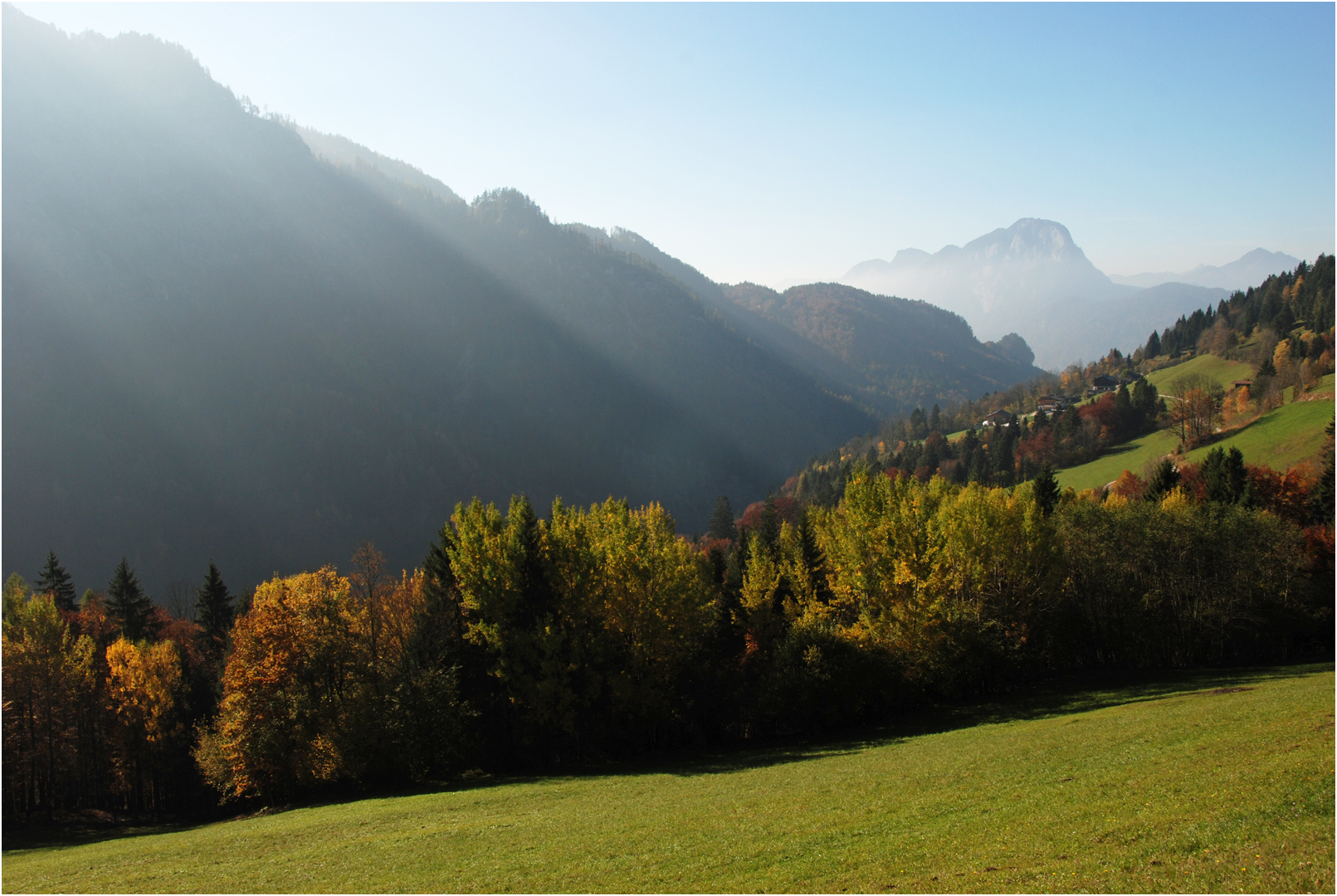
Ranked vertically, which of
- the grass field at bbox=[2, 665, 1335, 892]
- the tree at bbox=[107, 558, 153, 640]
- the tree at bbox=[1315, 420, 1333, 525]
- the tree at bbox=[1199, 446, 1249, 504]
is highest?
the tree at bbox=[107, 558, 153, 640]

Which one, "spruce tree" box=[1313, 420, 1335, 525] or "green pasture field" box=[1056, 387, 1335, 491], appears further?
"green pasture field" box=[1056, 387, 1335, 491]

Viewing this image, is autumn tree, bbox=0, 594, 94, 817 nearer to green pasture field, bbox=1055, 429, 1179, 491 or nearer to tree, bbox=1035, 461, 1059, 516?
tree, bbox=1035, 461, 1059, 516

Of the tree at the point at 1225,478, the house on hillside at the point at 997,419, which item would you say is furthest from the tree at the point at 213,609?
the house on hillside at the point at 997,419

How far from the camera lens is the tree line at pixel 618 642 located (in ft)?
125

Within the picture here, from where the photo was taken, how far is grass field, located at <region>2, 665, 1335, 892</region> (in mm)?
13789

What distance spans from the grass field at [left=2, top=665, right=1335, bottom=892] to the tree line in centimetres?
656

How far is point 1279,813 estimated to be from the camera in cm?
1428

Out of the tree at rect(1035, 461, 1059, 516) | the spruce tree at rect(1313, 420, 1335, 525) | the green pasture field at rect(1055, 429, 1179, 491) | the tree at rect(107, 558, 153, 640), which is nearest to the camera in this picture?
the tree at rect(107, 558, 153, 640)

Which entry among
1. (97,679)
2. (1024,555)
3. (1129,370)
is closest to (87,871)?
(97,679)

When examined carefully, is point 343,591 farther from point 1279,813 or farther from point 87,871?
point 1279,813

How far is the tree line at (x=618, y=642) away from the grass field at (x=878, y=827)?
6556 mm

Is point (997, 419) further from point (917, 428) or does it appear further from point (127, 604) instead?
point (127, 604)

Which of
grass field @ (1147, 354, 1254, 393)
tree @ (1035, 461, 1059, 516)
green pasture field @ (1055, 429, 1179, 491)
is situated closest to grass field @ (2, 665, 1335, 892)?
tree @ (1035, 461, 1059, 516)

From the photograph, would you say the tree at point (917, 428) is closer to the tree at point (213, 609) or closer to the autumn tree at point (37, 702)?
the tree at point (213, 609)
